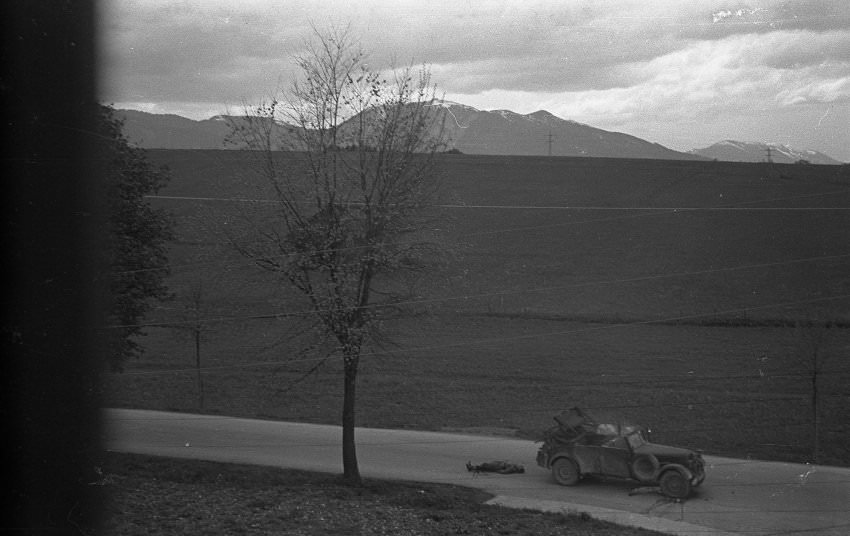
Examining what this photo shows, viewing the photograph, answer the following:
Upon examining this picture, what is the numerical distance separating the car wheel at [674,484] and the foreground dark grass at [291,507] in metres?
2.01

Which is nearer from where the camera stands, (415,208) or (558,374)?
(415,208)

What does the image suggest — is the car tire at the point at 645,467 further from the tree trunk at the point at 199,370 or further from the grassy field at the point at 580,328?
the tree trunk at the point at 199,370

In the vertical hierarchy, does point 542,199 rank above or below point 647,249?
above

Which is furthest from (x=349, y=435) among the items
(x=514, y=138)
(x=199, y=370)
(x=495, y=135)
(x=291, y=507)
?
(x=514, y=138)

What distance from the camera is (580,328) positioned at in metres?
21.8

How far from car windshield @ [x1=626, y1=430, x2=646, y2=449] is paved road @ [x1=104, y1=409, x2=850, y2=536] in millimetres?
624

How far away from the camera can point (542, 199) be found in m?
34.4

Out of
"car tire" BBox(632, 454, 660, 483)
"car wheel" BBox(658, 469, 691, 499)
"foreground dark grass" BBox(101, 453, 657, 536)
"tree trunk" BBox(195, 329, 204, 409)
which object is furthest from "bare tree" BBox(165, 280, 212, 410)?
"car wheel" BBox(658, 469, 691, 499)

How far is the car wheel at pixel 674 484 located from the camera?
10938mm

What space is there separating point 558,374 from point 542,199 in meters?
17.0

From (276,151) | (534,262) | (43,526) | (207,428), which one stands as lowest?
(207,428)

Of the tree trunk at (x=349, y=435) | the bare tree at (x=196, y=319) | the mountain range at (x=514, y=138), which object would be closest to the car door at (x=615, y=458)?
the tree trunk at (x=349, y=435)

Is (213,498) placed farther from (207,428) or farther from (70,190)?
(207,428)

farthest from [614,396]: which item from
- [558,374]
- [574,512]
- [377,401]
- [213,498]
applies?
[213,498]
